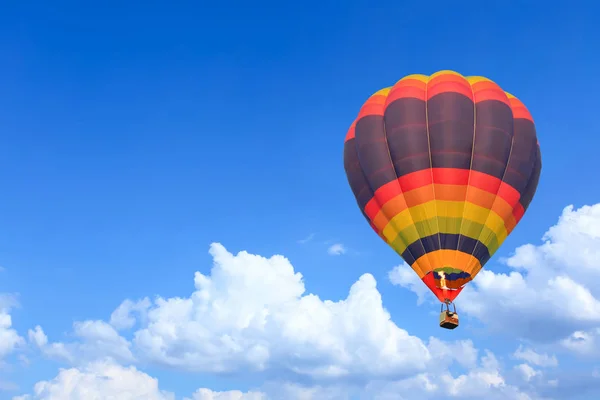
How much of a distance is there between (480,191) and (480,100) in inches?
181

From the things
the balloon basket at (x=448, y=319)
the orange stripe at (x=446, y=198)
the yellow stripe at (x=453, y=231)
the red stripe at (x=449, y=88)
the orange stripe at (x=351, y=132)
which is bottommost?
the balloon basket at (x=448, y=319)

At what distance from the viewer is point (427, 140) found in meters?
33.2

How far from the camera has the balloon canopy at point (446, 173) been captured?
32.2 m

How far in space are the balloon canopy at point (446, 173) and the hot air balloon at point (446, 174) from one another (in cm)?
4

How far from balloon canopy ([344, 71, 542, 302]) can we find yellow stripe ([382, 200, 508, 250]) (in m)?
0.04

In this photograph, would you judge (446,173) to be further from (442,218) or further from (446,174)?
(442,218)

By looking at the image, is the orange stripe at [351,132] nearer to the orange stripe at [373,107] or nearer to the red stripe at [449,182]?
the orange stripe at [373,107]

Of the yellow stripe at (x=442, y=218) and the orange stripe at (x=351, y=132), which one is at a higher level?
the orange stripe at (x=351, y=132)

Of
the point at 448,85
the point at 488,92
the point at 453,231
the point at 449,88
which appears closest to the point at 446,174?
the point at 453,231

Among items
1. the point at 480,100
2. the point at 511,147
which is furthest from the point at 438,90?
the point at 511,147

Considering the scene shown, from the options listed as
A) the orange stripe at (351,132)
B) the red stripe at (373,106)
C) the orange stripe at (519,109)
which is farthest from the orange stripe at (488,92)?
the orange stripe at (351,132)

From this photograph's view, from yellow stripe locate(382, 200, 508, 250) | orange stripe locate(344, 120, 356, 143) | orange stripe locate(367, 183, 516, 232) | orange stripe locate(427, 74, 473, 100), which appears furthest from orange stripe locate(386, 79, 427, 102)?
yellow stripe locate(382, 200, 508, 250)

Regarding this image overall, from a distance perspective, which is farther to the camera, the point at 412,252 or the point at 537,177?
the point at 537,177

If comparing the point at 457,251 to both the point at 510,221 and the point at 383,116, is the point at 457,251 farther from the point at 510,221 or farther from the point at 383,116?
the point at 383,116
